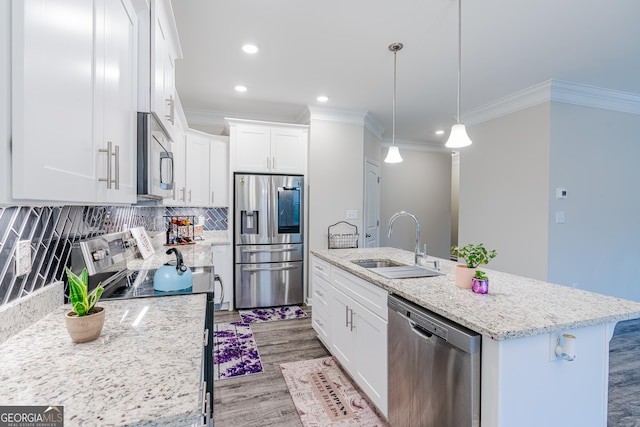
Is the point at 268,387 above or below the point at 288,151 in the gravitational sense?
below

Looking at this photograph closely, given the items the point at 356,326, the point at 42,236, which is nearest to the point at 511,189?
the point at 356,326

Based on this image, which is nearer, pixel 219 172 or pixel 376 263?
pixel 376 263

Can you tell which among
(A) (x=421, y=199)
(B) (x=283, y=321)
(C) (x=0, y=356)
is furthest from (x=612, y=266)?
(C) (x=0, y=356)

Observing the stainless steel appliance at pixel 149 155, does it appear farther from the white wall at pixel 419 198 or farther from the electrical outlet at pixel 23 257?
the white wall at pixel 419 198

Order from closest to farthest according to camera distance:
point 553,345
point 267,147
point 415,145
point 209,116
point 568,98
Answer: point 553,345 → point 568,98 → point 267,147 → point 209,116 → point 415,145

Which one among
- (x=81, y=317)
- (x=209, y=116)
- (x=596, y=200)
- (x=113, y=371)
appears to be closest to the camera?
(x=113, y=371)

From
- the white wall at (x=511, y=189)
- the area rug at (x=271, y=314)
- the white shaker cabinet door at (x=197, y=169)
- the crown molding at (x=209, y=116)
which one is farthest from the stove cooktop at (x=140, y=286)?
the white wall at (x=511, y=189)

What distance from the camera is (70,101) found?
76cm

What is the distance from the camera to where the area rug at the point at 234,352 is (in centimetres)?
241

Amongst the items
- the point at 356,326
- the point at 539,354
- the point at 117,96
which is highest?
the point at 117,96

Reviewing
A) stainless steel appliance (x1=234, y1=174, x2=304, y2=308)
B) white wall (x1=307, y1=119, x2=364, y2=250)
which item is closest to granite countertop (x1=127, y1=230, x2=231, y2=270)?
stainless steel appliance (x1=234, y1=174, x2=304, y2=308)

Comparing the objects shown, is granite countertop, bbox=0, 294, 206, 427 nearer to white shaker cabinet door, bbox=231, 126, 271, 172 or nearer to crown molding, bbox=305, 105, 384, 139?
white shaker cabinet door, bbox=231, 126, 271, 172

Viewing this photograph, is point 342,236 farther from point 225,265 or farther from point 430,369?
point 430,369

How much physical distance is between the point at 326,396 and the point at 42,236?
188cm
